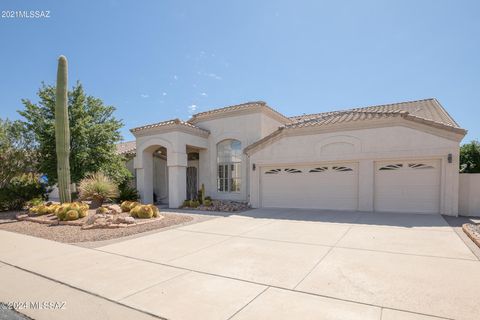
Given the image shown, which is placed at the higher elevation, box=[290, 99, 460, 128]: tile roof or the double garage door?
box=[290, 99, 460, 128]: tile roof

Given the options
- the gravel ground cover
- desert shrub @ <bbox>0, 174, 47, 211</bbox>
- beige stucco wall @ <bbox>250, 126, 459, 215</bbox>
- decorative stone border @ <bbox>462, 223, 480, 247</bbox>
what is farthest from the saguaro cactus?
decorative stone border @ <bbox>462, 223, 480, 247</bbox>

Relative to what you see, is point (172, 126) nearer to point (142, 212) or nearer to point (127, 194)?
point (127, 194)

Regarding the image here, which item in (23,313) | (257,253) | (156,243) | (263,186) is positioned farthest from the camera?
(263,186)

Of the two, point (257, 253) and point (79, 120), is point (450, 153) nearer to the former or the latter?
point (257, 253)

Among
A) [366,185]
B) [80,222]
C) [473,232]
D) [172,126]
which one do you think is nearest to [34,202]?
[80,222]

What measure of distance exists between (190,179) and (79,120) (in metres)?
7.54

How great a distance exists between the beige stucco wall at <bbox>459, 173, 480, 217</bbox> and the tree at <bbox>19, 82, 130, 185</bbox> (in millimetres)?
17536

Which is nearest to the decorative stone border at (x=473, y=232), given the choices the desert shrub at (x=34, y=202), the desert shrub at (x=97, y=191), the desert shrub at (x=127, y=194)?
the desert shrub at (x=97, y=191)

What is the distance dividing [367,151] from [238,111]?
25.1 feet

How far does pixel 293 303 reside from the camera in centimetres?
386

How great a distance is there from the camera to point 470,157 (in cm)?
1725

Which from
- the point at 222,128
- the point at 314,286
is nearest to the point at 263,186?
the point at 222,128

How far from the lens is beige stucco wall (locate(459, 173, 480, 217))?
439 inches

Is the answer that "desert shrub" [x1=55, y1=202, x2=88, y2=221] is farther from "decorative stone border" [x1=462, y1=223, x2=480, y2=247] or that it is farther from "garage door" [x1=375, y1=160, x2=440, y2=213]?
"decorative stone border" [x1=462, y1=223, x2=480, y2=247]
